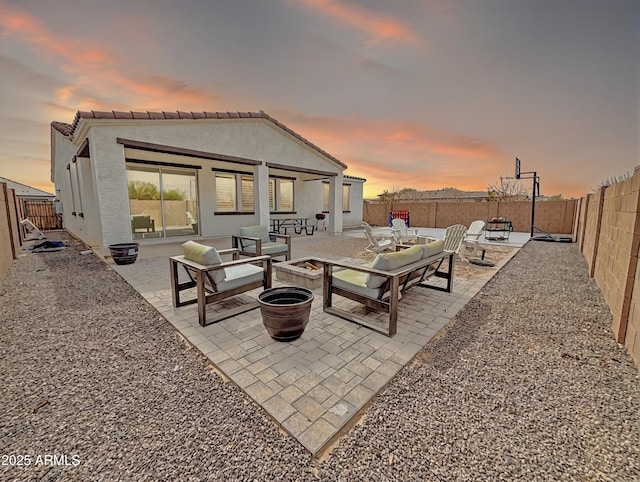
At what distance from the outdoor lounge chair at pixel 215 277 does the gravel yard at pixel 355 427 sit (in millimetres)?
490

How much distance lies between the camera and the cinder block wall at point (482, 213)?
45.3ft

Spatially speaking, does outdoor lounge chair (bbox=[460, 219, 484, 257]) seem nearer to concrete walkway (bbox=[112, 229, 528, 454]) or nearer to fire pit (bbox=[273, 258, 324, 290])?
concrete walkway (bbox=[112, 229, 528, 454])

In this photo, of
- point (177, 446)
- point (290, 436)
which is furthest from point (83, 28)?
point (290, 436)

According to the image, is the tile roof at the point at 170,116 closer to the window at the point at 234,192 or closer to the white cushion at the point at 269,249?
the window at the point at 234,192

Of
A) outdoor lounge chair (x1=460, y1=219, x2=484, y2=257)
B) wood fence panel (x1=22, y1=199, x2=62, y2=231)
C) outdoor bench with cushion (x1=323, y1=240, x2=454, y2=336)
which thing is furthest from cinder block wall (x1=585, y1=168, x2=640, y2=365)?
wood fence panel (x1=22, y1=199, x2=62, y2=231)

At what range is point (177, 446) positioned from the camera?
1.55 m

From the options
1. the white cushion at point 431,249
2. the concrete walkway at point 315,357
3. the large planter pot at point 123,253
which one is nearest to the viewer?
the concrete walkway at point 315,357

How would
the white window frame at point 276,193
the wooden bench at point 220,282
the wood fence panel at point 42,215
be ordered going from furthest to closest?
the wood fence panel at point 42,215
the white window frame at point 276,193
the wooden bench at point 220,282

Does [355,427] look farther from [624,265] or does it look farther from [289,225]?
[289,225]

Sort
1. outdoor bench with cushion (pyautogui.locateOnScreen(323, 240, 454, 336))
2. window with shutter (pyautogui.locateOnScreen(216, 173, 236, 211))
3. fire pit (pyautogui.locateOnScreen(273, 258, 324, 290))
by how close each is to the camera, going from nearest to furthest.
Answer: outdoor bench with cushion (pyautogui.locateOnScreen(323, 240, 454, 336)) < fire pit (pyautogui.locateOnScreen(273, 258, 324, 290)) < window with shutter (pyautogui.locateOnScreen(216, 173, 236, 211))

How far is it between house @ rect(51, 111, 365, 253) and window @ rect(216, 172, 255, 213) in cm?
4

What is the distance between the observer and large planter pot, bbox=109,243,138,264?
19.3 feet


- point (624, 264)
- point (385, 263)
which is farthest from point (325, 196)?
point (624, 264)

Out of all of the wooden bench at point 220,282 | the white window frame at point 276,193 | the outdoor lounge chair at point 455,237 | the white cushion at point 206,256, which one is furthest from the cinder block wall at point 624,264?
the white window frame at point 276,193
